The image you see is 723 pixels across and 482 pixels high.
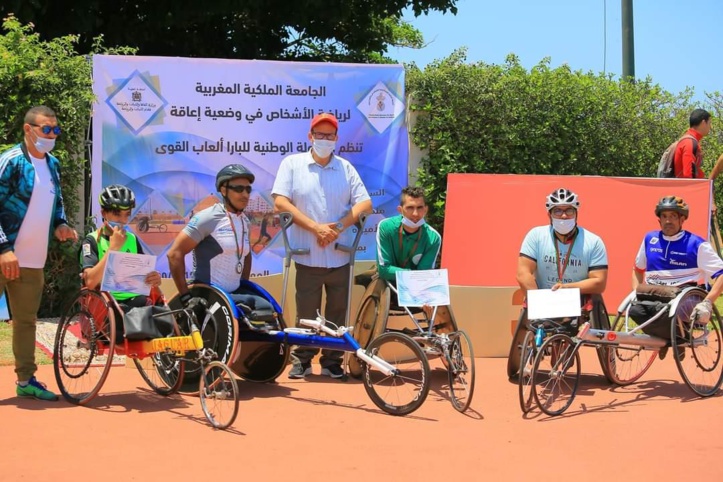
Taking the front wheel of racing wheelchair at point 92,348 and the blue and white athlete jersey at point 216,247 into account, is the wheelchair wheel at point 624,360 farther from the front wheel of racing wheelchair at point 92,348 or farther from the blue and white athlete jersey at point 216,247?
the front wheel of racing wheelchair at point 92,348

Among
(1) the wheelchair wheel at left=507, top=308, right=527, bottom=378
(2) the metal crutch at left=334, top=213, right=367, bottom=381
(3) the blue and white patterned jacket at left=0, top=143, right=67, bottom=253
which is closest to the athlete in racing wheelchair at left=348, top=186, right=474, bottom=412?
(2) the metal crutch at left=334, top=213, right=367, bottom=381

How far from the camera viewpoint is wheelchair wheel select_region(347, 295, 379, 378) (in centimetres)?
826

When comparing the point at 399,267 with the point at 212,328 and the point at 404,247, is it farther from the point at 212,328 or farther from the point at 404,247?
the point at 212,328

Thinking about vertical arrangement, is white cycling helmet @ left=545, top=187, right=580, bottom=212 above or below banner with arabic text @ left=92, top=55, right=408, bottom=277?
below

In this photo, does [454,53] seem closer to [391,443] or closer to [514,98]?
[514,98]

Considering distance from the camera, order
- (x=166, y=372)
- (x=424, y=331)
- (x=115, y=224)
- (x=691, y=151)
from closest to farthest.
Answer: (x=115, y=224)
(x=166, y=372)
(x=424, y=331)
(x=691, y=151)

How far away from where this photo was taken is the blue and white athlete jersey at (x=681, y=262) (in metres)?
8.17

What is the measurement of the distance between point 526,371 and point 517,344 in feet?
2.82

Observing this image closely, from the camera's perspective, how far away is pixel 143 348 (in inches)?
279

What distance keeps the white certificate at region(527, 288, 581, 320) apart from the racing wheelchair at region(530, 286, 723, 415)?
0.57ft

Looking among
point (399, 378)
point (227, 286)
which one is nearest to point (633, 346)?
point (399, 378)

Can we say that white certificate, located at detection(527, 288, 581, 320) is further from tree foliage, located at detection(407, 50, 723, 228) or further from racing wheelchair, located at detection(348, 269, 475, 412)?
tree foliage, located at detection(407, 50, 723, 228)

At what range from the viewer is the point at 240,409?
723 cm

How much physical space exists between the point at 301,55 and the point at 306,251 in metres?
9.58
